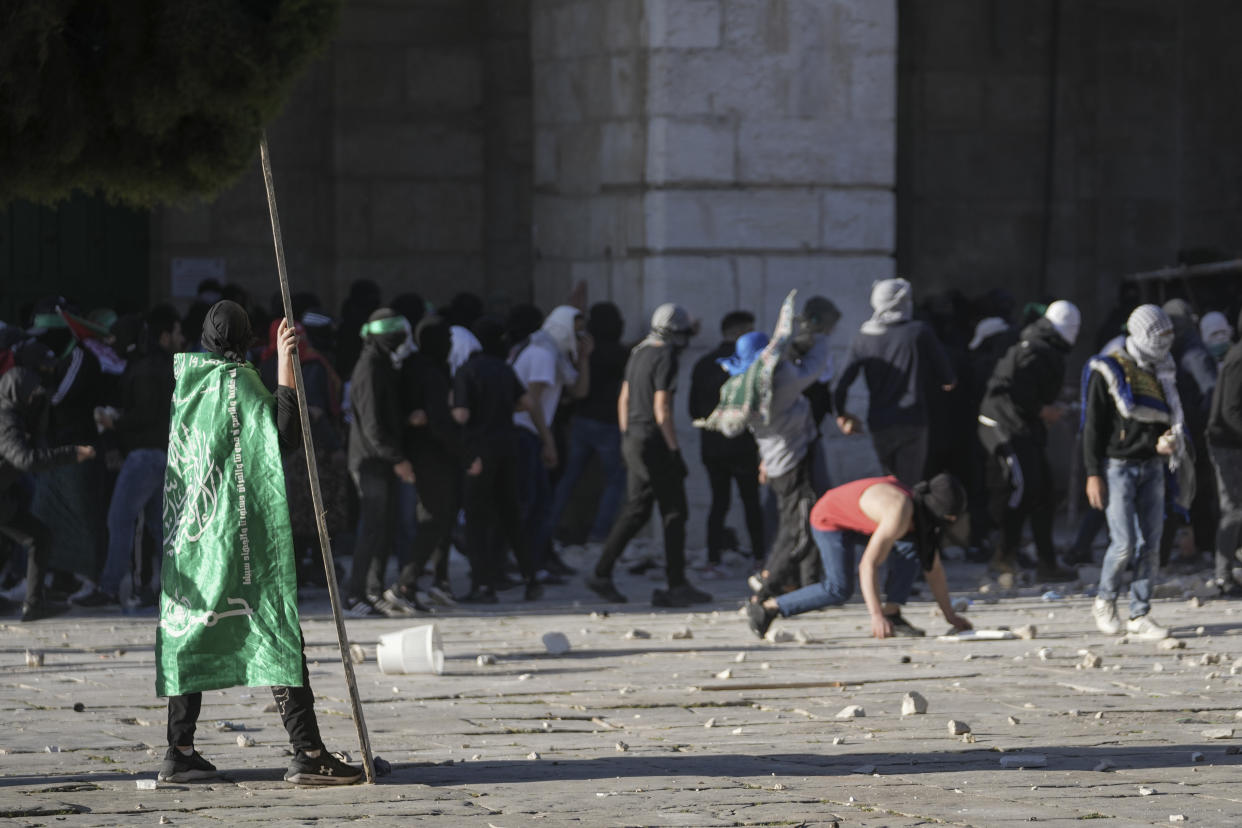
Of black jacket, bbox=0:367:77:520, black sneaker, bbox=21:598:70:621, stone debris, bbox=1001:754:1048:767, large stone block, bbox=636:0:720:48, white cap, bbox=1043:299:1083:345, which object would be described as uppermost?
large stone block, bbox=636:0:720:48

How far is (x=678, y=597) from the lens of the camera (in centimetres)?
1196

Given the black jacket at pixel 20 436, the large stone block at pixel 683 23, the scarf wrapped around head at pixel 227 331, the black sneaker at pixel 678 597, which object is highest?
the large stone block at pixel 683 23

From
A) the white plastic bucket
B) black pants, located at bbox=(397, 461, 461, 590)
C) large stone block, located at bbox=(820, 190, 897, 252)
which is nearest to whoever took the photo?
the white plastic bucket

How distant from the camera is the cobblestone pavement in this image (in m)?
6.47

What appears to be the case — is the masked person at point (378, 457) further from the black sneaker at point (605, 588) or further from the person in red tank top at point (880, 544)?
the person in red tank top at point (880, 544)

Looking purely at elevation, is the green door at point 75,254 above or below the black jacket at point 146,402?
above

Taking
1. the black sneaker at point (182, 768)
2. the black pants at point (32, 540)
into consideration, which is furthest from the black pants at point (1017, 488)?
the black sneaker at point (182, 768)

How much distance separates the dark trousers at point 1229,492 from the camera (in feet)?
39.3

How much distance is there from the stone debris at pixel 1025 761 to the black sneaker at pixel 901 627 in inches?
125

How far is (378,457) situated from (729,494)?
296 cm

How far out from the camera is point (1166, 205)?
19.0 metres

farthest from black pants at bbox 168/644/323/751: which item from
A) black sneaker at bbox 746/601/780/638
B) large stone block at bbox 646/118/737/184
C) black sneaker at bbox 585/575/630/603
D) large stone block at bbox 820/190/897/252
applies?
large stone block at bbox 820/190/897/252

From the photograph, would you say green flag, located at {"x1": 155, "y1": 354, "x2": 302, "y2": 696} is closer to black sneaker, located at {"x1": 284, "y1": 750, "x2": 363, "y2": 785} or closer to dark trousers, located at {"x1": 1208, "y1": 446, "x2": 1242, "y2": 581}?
black sneaker, located at {"x1": 284, "y1": 750, "x2": 363, "y2": 785}

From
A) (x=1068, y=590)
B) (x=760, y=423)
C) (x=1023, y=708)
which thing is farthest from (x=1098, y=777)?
(x=1068, y=590)
